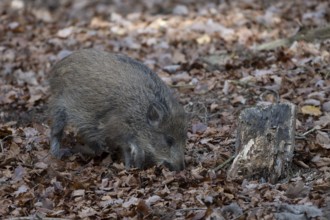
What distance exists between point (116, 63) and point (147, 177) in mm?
1659

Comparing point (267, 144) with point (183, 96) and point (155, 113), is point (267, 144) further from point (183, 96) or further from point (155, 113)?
point (183, 96)

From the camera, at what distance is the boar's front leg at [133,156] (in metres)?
7.28

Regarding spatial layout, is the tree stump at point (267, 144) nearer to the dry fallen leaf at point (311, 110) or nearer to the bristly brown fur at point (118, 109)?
the bristly brown fur at point (118, 109)

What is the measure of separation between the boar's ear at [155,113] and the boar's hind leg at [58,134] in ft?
3.86

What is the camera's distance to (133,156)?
7.40 metres

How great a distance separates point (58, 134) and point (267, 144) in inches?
107

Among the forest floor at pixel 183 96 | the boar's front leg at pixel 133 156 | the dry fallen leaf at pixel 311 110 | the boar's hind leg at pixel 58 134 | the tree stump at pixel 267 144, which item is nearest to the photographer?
the forest floor at pixel 183 96

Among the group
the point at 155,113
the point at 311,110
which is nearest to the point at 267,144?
the point at 155,113

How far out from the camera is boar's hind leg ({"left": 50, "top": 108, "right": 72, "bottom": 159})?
25.9 ft

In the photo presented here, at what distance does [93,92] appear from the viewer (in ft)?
25.6

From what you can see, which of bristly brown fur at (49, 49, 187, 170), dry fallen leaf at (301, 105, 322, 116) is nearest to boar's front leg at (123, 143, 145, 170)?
bristly brown fur at (49, 49, 187, 170)

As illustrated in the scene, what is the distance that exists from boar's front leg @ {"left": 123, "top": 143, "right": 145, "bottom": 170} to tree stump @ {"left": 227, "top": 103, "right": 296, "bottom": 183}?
114 cm

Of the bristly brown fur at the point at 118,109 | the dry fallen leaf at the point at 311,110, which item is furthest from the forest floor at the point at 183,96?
the bristly brown fur at the point at 118,109

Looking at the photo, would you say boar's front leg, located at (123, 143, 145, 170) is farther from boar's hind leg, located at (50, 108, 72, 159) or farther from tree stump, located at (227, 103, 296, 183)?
tree stump, located at (227, 103, 296, 183)
